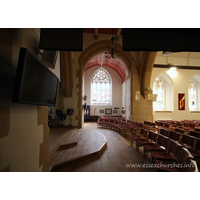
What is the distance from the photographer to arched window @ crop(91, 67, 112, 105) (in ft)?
49.5

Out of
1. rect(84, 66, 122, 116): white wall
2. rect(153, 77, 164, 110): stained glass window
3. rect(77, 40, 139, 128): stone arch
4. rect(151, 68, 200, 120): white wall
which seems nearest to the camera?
rect(77, 40, 139, 128): stone arch

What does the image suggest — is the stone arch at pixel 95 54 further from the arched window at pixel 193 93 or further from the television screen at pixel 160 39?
the arched window at pixel 193 93

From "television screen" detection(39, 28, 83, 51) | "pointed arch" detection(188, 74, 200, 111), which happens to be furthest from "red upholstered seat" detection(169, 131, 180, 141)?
"pointed arch" detection(188, 74, 200, 111)

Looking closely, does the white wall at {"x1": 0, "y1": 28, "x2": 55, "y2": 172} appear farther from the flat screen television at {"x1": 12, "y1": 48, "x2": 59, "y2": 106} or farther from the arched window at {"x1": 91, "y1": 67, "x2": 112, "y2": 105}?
the arched window at {"x1": 91, "y1": 67, "x2": 112, "y2": 105}

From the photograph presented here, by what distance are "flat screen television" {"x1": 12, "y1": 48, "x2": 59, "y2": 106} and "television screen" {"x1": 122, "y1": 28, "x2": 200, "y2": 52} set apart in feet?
4.10

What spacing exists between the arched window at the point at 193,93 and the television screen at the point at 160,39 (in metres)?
12.4

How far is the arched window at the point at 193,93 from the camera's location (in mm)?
11974

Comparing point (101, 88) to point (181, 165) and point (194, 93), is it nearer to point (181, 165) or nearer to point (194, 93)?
point (194, 93)

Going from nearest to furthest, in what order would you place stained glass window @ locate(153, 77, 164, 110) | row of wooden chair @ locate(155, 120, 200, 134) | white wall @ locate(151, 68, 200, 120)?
1. row of wooden chair @ locate(155, 120, 200, 134)
2. white wall @ locate(151, 68, 200, 120)
3. stained glass window @ locate(153, 77, 164, 110)

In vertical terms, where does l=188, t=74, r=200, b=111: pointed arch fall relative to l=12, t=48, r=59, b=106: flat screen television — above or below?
above

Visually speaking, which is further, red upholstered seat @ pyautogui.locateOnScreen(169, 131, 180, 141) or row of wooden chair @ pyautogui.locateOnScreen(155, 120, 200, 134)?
row of wooden chair @ pyautogui.locateOnScreen(155, 120, 200, 134)

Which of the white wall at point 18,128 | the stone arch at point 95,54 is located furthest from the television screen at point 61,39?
the stone arch at point 95,54

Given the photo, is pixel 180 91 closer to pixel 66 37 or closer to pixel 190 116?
pixel 190 116

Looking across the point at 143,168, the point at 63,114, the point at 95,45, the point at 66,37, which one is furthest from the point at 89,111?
the point at 66,37
